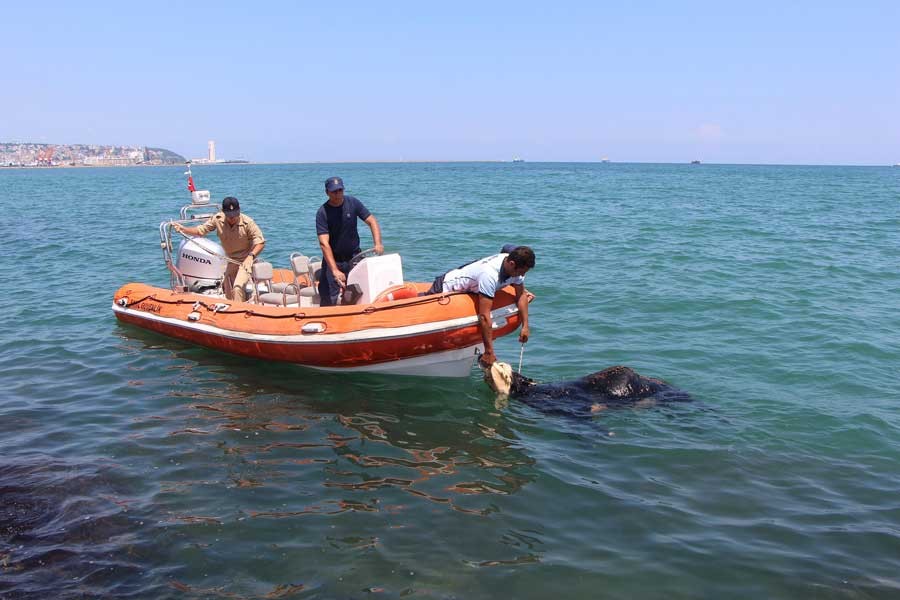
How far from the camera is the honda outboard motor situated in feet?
33.2

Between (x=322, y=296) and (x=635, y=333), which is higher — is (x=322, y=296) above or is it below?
above

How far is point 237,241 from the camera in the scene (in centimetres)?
922

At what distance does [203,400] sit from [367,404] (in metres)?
1.83

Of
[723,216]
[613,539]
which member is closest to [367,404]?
[613,539]

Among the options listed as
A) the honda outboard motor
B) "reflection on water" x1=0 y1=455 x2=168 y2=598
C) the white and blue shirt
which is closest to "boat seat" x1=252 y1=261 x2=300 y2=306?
the honda outboard motor

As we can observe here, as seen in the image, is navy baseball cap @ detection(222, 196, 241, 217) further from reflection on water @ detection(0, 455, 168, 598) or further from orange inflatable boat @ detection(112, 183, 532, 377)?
reflection on water @ detection(0, 455, 168, 598)

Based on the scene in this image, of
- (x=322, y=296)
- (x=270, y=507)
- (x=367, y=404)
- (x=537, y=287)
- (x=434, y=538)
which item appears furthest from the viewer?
(x=537, y=287)

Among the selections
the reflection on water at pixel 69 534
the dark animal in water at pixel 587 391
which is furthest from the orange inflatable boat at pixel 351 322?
the reflection on water at pixel 69 534

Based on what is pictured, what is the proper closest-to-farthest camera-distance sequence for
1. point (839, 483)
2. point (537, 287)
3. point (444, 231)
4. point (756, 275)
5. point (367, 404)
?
1. point (839, 483)
2. point (367, 404)
3. point (537, 287)
4. point (756, 275)
5. point (444, 231)

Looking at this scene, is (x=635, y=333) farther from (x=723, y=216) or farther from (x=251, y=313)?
(x=723, y=216)

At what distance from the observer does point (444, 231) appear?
73.5ft

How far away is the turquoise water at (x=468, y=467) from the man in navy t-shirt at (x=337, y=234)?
1.16 meters

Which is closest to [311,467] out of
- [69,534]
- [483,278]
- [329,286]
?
[69,534]

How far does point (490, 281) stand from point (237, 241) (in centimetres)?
394
